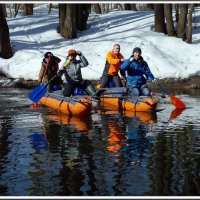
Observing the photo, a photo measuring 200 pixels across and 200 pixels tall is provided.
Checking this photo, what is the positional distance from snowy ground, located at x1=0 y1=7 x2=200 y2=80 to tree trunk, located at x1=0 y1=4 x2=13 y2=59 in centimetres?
40

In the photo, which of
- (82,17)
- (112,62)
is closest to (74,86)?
→ (112,62)

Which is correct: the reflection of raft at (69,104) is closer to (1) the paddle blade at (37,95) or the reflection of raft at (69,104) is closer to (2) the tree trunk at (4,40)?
(1) the paddle blade at (37,95)

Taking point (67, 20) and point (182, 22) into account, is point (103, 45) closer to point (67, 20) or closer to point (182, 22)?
point (67, 20)

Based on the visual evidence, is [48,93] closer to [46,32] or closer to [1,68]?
[1,68]

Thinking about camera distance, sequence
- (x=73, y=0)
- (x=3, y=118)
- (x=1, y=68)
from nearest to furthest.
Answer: (x=3, y=118) → (x=1, y=68) → (x=73, y=0)

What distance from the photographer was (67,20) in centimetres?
2867

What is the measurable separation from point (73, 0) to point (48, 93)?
11725 mm

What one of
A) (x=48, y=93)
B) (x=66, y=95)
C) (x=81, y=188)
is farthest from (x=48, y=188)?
(x=48, y=93)

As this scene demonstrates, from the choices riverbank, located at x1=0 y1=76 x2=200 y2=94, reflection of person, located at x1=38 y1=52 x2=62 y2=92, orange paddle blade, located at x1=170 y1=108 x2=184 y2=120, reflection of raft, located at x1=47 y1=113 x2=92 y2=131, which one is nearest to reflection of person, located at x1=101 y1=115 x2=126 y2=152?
reflection of raft, located at x1=47 y1=113 x2=92 y2=131

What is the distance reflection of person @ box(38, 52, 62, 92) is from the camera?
17578 millimetres

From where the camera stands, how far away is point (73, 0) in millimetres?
27719

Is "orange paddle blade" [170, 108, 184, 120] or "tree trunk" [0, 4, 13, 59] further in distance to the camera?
"tree trunk" [0, 4, 13, 59]

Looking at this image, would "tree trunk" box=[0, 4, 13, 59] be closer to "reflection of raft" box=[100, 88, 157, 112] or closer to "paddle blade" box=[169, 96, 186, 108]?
"reflection of raft" box=[100, 88, 157, 112]

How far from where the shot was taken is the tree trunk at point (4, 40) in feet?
84.8
